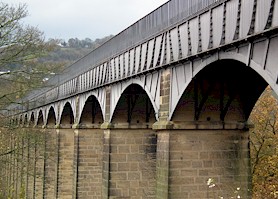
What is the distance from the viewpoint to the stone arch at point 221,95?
538 inches

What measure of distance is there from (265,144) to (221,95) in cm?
1672

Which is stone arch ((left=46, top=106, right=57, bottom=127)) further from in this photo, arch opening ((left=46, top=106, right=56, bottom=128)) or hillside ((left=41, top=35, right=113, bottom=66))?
hillside ((left=41, top=35, right=113, bottom=66))

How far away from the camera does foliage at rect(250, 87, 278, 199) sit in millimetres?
29203

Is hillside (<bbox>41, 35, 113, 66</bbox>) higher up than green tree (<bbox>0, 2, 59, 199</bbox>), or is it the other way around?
hillside (<bbox>41, 35, 113, 66</bbox>)

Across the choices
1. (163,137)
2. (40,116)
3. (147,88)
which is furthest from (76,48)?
(163,137)

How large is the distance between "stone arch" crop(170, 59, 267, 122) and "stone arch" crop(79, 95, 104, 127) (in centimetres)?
1188

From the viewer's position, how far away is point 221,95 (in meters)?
14.6

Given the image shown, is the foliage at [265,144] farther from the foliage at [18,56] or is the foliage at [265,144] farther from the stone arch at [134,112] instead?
the foliage at [18,56]

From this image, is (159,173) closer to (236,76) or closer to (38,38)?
(236,76)

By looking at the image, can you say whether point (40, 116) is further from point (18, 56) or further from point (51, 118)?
point (18, 56)

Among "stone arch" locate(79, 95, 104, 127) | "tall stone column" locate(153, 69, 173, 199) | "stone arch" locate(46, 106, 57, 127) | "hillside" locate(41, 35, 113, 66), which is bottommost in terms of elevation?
"tall stone column" locate(153, 69, 173, 199)

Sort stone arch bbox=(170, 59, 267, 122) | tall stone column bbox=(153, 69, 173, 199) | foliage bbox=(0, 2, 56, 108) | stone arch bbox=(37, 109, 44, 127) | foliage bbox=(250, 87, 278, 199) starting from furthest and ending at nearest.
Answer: stone arch bbox=(37, 109, 44, 127) → foliage bbox=(250, 87, 278, 199) → foliage bbox=(0, 2, 56, 108) → tall stone column bbox=(153, 69, 173, 199) → stone arch bbox=(170, 59, 267, 122)

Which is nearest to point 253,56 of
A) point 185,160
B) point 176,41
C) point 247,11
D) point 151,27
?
point 247,11

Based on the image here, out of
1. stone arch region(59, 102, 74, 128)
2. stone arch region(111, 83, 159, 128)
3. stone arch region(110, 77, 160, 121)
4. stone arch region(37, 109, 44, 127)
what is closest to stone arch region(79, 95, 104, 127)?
stone arch region(59, 102, 74, 128)
